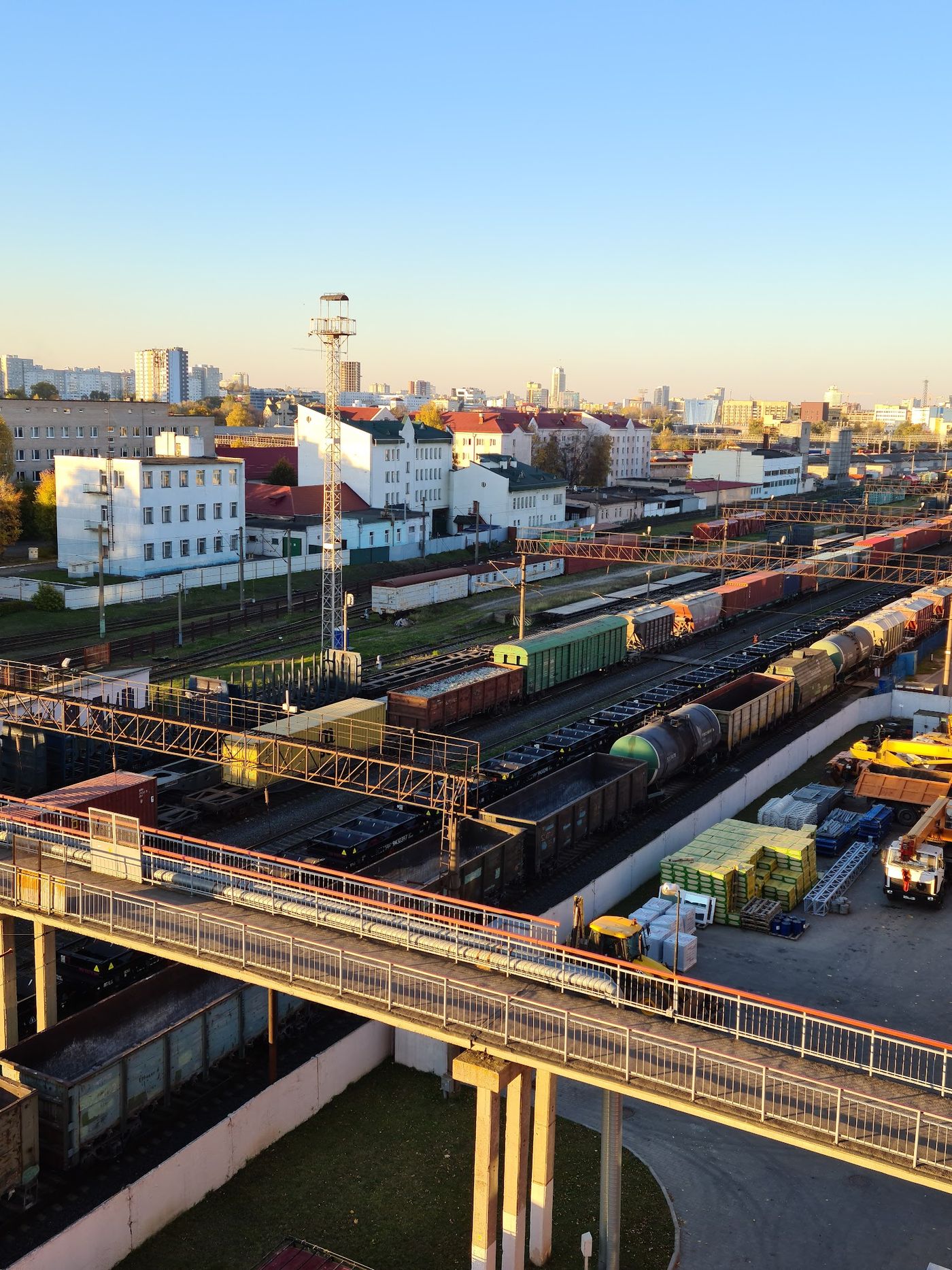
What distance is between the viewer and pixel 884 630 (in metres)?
57.7

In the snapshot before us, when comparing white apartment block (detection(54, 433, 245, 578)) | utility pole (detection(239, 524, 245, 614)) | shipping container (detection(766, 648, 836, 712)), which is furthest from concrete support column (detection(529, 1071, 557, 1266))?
white apartment block (detection(54, 433, 245, 578))

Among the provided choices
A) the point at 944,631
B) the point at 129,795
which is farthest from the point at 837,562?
the point at 129,795

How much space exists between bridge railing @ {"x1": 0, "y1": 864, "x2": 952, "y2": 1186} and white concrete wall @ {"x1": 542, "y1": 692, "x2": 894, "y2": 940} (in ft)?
25.3

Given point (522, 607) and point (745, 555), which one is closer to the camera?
point (522, 607)

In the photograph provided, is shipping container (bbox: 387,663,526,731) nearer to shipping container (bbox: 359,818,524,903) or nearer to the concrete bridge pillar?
shipping container (bbox: 359,818,524,903)

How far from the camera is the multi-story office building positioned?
97.9 metres

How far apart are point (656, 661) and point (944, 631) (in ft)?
62.4

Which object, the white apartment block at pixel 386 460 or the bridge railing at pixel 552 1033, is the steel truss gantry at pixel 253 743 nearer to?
the bridge railing at pixel 552 1033

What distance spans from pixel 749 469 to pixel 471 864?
413 feet

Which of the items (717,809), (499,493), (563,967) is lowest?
(717,809)

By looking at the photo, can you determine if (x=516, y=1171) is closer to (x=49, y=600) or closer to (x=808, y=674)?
(x=808, y=674)

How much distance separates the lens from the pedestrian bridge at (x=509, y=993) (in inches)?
548

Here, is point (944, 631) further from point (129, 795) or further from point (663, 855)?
point (129, 795)

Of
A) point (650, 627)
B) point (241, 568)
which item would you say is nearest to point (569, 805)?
point (650, 627)
